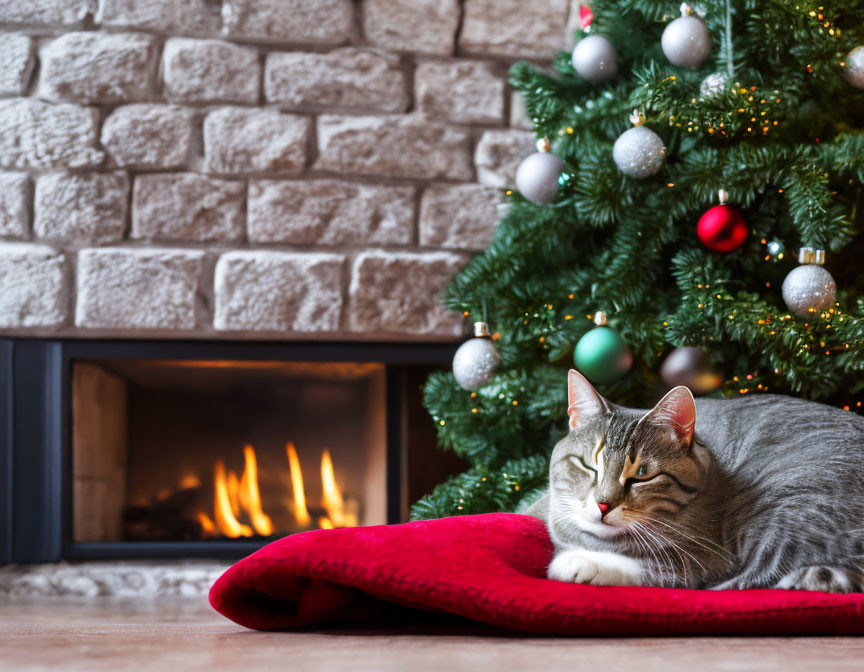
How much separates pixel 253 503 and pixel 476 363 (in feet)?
2.55

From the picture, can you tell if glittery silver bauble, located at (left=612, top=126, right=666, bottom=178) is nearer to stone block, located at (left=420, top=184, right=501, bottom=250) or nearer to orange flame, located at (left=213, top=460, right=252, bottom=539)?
stone block, located at (left=420, top=184, right=501, bottom=250)

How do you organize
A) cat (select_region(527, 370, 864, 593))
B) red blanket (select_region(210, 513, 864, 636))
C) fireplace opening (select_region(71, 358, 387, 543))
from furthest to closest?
fireplace opening (select_region(71, 358, 387, 543)) → cat (select_region(527, 370, 864, 593)) → red blanket (select_region(210, 513, 864, 636))

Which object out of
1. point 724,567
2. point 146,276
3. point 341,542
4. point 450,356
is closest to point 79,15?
point 146,276

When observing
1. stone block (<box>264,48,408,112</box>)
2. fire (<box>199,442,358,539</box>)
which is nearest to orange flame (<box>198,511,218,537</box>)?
fire (<box>199,442,358,539</box>)

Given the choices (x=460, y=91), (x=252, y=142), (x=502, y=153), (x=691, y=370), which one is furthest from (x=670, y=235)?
(x=252, y=142)

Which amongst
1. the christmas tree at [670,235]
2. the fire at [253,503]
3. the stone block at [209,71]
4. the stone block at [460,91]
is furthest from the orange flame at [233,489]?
the stone block at [460,91]

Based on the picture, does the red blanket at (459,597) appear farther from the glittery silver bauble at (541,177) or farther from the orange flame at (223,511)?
the orange flame at (223,511)

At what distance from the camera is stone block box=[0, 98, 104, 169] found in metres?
1.47

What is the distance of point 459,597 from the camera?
0.72 metres

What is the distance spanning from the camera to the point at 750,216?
1.23 meters

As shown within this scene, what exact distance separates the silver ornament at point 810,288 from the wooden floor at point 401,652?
514mm

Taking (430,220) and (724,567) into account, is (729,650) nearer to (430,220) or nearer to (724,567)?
(724,567)

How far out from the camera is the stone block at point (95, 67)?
148 centimetres

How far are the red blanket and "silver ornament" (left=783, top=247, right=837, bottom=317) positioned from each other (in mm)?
463
